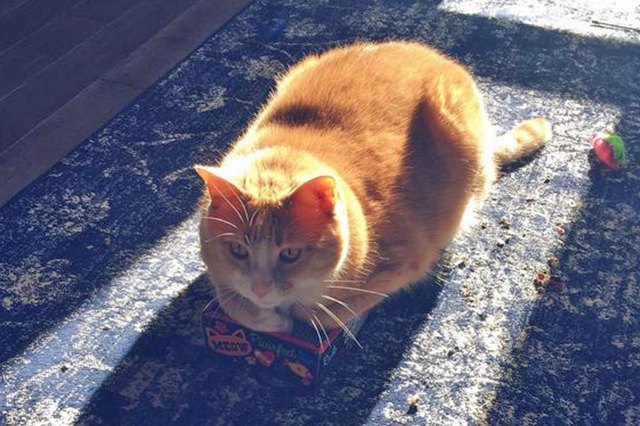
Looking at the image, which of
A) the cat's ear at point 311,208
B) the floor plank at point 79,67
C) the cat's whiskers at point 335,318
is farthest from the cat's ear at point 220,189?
the floor plank at point 79,67

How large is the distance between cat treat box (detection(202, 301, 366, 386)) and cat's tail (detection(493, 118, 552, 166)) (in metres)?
0.92

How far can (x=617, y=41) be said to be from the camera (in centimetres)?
330

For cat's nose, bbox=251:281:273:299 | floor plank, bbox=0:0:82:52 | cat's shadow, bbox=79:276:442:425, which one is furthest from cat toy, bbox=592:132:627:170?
floor plank, bbox=0:0:82:52

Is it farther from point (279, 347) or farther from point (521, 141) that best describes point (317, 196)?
point (521, 141)

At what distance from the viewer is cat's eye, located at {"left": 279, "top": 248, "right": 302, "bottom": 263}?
180 centimetres

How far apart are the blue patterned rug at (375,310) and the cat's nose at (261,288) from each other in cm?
33

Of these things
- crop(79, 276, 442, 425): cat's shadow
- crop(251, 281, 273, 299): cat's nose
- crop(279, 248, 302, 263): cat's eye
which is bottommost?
crop(79, 276, 442, 425): cat's shadow

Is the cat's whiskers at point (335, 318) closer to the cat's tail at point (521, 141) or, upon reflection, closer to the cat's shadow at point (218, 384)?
the cat's shadow at point (218, 384)

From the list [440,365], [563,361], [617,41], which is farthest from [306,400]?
[617,41]

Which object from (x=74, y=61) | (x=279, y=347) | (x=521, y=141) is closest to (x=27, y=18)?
(x=74, y=61)

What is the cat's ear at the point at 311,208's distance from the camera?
67.7 inches

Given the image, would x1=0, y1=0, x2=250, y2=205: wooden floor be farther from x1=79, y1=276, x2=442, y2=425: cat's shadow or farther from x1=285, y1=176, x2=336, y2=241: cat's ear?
x1=285, y1=176, x2=336, y2=241: cat's ear

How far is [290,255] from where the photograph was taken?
5.95 feet

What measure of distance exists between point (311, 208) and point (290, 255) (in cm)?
13
